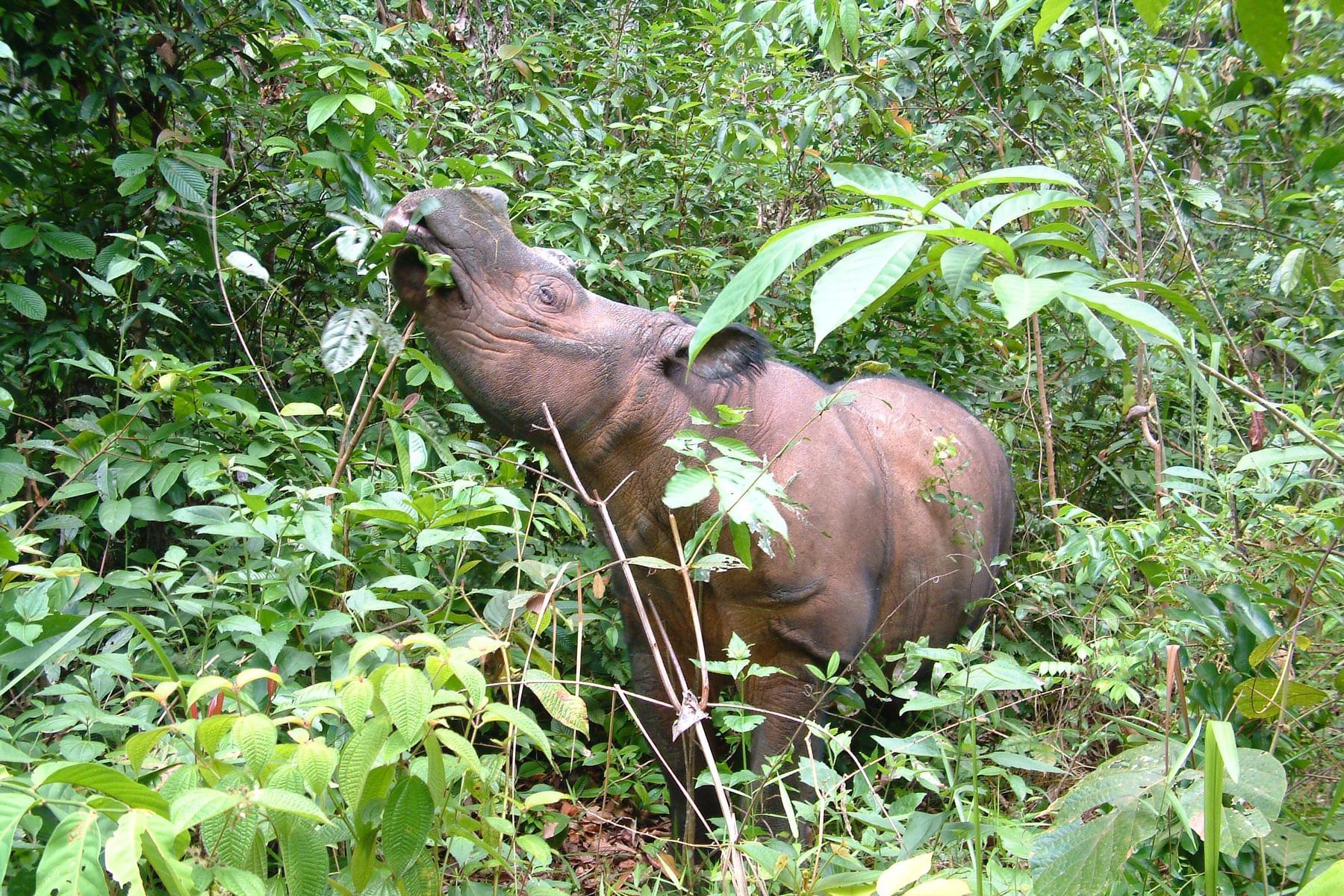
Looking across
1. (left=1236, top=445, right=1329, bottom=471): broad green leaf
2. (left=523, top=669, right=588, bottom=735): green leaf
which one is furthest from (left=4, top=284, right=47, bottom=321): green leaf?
(left=1236, top=445, right=1329, bottom=471): broad green leaf

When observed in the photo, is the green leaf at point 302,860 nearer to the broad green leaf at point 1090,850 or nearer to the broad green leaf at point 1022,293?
the broad green leaf at point 1090,850

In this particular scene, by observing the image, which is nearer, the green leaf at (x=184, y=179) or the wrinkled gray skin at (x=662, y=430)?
the wrinkled gray skin at (x=662, y=430)

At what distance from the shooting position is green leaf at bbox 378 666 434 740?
6.43ft

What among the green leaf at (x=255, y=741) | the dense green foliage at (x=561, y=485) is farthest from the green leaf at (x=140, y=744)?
the green leaf at (x=255, y=741)

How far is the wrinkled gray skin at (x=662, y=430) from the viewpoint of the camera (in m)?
3.62

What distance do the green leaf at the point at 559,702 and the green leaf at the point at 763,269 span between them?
1.34 meters

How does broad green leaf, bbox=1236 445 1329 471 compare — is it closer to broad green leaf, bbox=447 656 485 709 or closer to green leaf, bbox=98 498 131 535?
broad green leaf, bbox=447 656 485 709

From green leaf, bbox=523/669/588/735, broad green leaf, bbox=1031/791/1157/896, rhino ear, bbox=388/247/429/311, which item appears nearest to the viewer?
broad green leaf, bbox=1031/791/1157/896

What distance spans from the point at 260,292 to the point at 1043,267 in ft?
13.9

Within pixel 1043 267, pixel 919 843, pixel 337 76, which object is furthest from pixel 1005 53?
pixel 1043 267

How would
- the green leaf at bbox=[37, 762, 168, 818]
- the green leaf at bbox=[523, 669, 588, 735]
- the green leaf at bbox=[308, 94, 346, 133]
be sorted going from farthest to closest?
1. the green leaf at bbox=[308, 94, 346, 133]
2. the green leaf at bbox=[523, 669, 588, 735]
3. the green leaf at bbox=[37, 762, 168, 818]

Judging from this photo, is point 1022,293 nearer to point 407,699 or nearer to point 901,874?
point 901,874

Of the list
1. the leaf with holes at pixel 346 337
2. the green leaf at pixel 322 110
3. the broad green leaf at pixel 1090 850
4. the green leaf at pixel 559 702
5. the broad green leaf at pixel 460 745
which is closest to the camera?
the broad green leaf at pixel 1090 850

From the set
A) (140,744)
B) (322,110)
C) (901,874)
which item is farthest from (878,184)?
(322,110)
